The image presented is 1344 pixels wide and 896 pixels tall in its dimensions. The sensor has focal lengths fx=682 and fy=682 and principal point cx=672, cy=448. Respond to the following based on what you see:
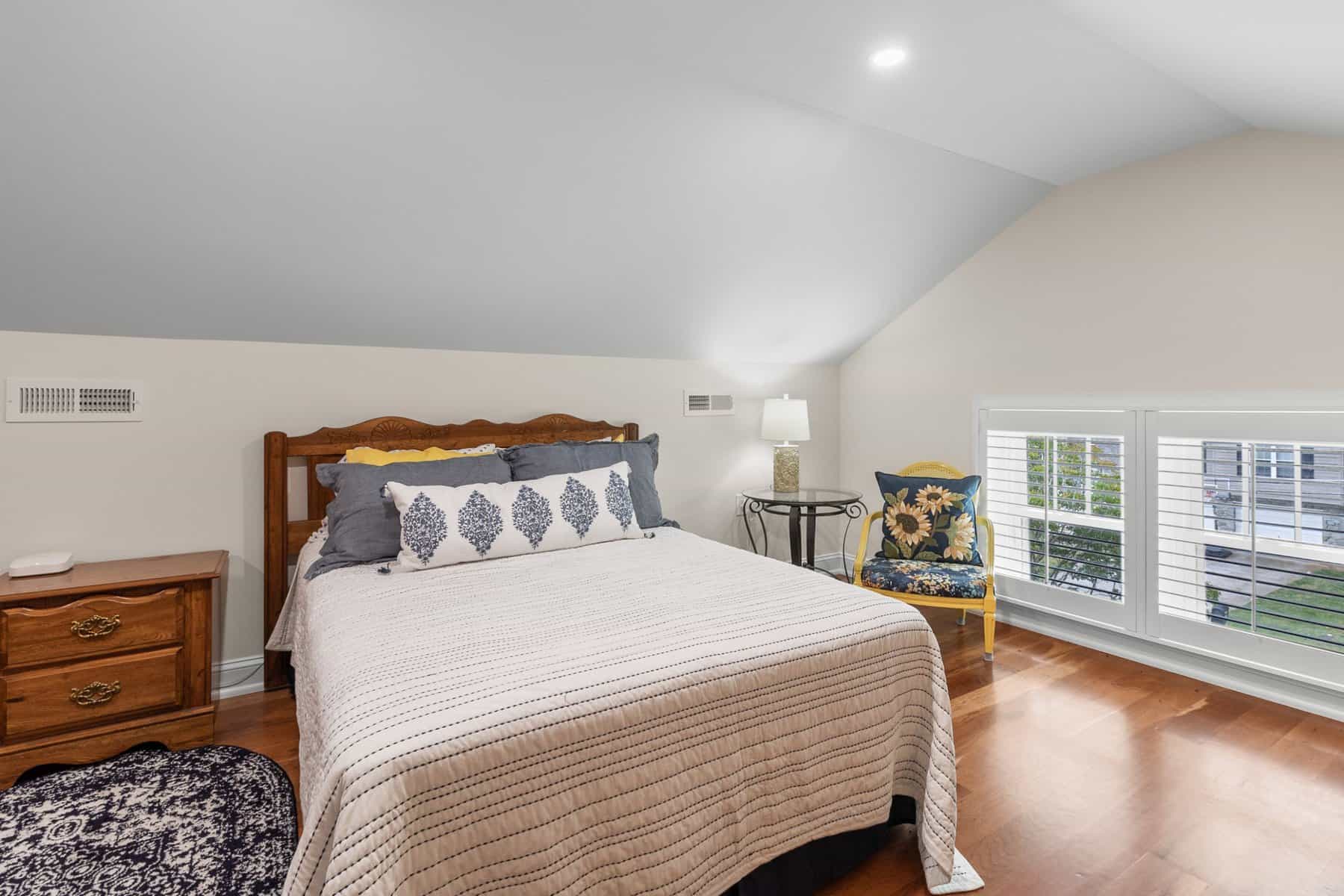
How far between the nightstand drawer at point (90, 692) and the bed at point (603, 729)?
1.96ft

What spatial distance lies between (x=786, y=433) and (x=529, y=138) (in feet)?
7.36

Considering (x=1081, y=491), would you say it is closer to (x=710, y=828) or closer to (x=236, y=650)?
(x=710, y=828)

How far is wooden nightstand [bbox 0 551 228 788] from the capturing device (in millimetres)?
2164

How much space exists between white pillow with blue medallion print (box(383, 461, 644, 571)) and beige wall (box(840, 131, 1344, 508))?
2.25 meters

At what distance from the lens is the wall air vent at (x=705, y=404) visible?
4102 millimetres

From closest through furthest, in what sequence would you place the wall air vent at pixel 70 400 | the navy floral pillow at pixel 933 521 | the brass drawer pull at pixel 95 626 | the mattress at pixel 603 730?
the mattress at pixel 603 730 → the brass drawer pull at pixel 95 626 → the wall air vent at pixel 70 400 → the navy floral pillow at pixel 933 521

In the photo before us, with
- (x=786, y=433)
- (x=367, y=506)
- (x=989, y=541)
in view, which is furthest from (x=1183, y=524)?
(x=367, y=506)

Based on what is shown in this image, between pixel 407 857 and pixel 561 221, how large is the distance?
2300 millimetres

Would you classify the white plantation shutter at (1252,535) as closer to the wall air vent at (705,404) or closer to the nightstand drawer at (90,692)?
the wall air vent at (705,404)

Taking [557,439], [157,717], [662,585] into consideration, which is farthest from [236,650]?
[662,585]

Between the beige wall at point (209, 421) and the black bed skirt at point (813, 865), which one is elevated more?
the beige wall at point (209, 421)

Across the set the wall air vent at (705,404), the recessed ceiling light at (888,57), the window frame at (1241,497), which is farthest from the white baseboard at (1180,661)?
the recessed ceiling light at (888,57)

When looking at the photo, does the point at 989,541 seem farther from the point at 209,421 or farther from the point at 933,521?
the point at 209,421

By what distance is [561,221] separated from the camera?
2.79 metres
